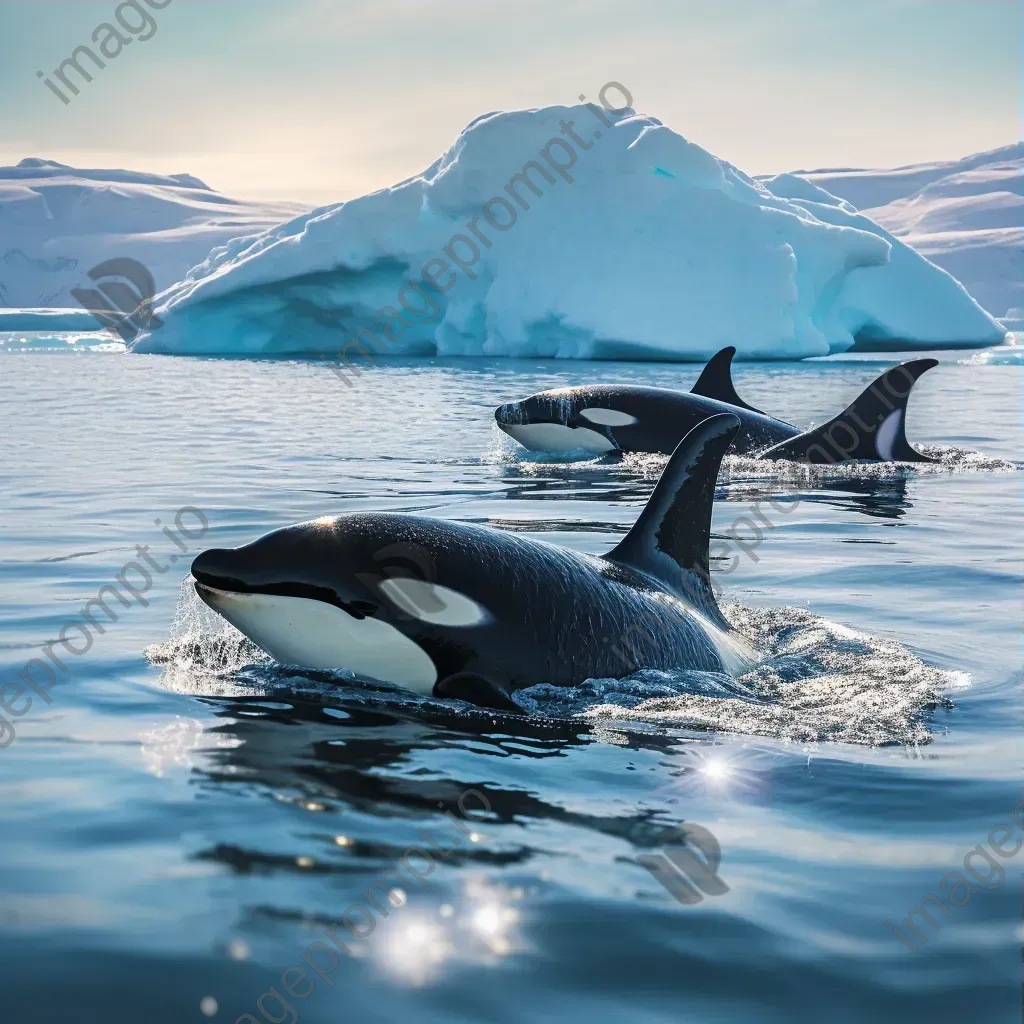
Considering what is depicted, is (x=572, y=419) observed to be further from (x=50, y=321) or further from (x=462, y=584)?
(x=50, y=321)

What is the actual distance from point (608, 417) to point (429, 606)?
33.8 feet

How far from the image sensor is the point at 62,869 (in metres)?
3.21

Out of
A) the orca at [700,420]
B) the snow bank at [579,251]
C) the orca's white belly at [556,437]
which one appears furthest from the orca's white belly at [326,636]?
the snow bank at [579,251]

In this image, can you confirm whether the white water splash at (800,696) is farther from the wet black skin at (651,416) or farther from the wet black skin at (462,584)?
the wet black skin at (651,416)

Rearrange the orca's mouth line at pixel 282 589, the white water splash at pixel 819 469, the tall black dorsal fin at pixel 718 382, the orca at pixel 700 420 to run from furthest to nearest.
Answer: the tall black dorsal fin at pixel 718 382 < the orca at pixel 700 420 < the white water splash at pixel 819 469 < the orca's mouth line at pixel 282 589

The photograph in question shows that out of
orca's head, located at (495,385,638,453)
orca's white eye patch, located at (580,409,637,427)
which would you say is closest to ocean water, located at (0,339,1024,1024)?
orca's white eye patch, located at (580,409,637,427)

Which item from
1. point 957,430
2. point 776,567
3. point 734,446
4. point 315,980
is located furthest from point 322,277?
point 315,980

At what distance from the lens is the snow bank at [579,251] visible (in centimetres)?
3600

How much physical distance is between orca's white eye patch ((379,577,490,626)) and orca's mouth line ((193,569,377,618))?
0.36ft

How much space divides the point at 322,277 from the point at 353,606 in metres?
35.0

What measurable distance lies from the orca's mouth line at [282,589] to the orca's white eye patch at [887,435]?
10.1m

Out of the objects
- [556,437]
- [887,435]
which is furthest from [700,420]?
[556,437]

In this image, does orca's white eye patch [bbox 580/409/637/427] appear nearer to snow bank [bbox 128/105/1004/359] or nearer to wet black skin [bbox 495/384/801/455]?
wet black skin [bbox 495/384/801/455]

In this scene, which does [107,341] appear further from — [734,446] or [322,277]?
[734,446]
